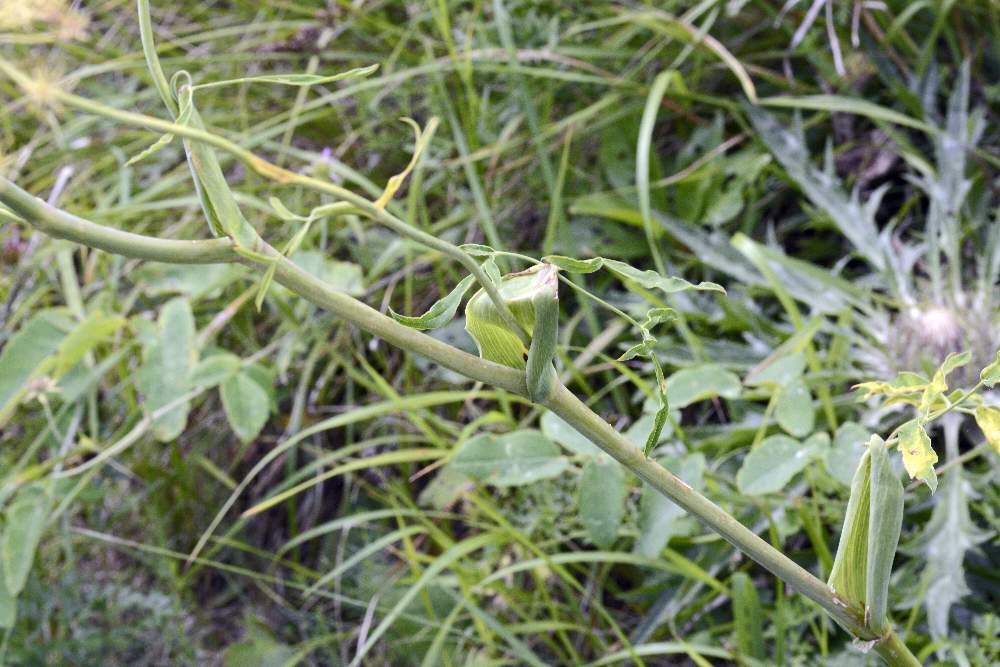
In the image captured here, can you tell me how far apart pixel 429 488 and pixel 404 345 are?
930 mm

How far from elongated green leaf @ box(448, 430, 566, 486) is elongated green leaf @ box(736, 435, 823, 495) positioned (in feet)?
0.64

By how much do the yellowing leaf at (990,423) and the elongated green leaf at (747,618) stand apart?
Answer: 0.48 m

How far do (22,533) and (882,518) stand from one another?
1068 mm

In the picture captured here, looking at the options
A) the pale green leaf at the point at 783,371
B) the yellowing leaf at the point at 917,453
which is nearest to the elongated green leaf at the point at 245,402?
the pale green leaf at the point at 783,371

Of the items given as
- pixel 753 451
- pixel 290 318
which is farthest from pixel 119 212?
pixel 753 451

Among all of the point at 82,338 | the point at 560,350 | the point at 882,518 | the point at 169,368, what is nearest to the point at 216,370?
the point at 169,368

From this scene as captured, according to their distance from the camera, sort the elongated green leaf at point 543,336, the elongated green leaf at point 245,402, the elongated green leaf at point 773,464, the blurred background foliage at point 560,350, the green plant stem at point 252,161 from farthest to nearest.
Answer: the elongated green leaf at point 245,402 < the blurred background foliage at point 560,350 < the elongated green leaf at point 773,464 < the elongated green leaf at point 543,336 < the green plant stem at point 252,161

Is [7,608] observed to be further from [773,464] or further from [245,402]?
[773,464]

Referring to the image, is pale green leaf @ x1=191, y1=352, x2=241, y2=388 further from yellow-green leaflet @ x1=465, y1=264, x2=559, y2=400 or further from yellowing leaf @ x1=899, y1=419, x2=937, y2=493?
yellowing leaf @ x1=899, y1=419, x2=937, y2=493

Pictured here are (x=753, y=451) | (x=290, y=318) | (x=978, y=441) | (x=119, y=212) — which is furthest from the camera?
(x=119, y=212)

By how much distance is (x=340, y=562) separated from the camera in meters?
1.39

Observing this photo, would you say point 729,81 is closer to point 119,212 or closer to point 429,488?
point 429,488

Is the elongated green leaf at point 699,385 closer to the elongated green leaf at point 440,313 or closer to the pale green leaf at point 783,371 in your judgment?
the pale green leaf at point 783,371

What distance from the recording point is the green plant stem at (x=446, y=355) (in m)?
0.41
